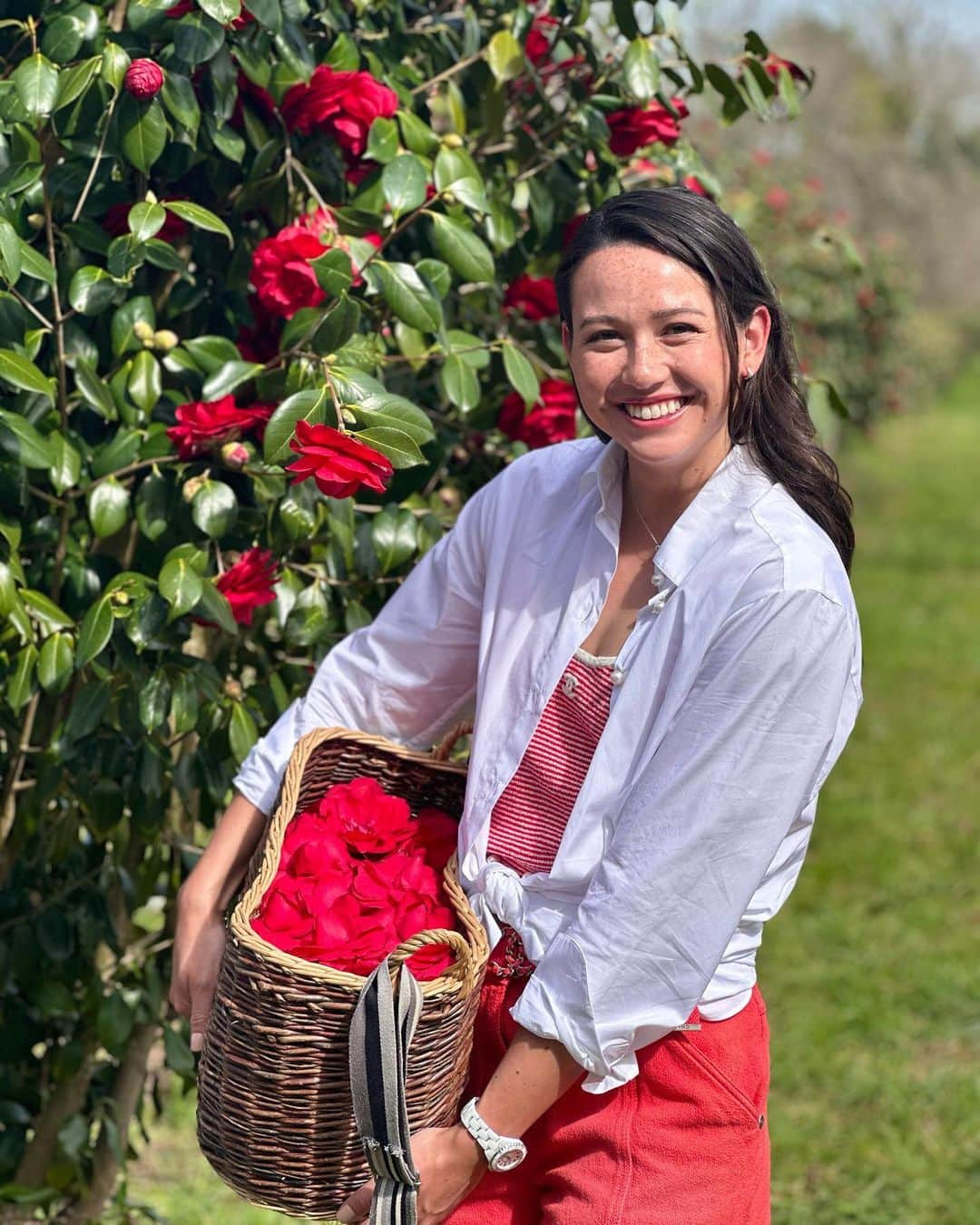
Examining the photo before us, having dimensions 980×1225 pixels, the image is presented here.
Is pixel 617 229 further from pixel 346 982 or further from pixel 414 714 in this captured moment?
pixel 346 982

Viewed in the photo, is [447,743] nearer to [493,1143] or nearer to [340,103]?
[493,1143]

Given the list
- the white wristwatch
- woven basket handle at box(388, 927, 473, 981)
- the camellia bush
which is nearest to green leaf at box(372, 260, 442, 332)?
the camellia bush

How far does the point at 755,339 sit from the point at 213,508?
2.28 feet

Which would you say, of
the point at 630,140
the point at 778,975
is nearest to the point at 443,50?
the point at 630,140

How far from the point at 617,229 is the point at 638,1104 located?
3.01ft

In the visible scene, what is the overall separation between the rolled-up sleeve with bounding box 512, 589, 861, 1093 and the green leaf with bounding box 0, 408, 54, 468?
0.84 m

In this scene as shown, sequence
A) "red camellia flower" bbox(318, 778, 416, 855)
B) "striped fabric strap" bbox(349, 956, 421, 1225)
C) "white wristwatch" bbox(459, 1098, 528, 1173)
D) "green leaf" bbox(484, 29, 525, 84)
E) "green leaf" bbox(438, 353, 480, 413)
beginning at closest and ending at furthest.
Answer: "striped fabric strap" bbox(349, 956, 421, 1225) → "white wristwatch" bbox(459, 1098, 528, 1173) → "red camellia flower" bbox(318, 778, 416, 855) → "green leaf" bbox(438, 353, 480, 413) → "green leaf" bbox(484, 29, 525, 84)

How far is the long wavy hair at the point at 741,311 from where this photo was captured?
5.13ft

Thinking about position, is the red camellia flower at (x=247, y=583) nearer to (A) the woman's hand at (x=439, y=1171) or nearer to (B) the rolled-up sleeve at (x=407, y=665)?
(B) the rolled-up sleeve at (x=407, y=665)

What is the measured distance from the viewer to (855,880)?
4934 millimetres

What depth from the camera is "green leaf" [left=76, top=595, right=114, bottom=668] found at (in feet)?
6.01

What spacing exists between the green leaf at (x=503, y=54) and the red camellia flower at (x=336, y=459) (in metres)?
0.82

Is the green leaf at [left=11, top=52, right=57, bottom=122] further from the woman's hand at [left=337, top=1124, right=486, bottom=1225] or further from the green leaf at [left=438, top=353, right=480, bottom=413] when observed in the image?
the woman's hand at [left=337, top=1124, right=486, bottom=1225]

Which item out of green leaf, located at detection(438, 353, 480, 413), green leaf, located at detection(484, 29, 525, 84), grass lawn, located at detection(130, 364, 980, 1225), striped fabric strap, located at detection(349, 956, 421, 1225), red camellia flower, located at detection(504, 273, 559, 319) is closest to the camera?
striped fabric strap, located at detection(349, 956, 421, 1225)
